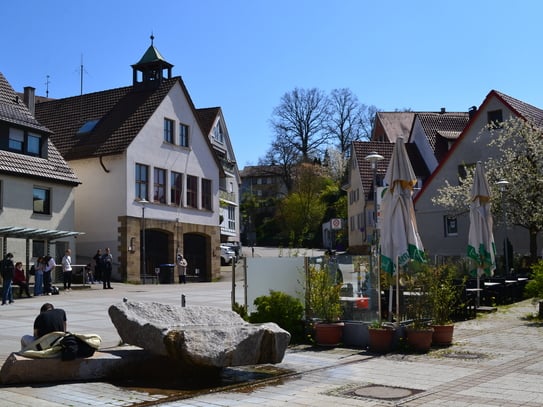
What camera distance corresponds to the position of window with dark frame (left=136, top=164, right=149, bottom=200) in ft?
125

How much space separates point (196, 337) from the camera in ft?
30.6

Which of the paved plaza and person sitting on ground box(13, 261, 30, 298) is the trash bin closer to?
person sitting on ground box(13, 261, 30, 298)

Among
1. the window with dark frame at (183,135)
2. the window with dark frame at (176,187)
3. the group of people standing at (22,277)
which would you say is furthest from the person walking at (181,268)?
the group of people standing at (22,277)

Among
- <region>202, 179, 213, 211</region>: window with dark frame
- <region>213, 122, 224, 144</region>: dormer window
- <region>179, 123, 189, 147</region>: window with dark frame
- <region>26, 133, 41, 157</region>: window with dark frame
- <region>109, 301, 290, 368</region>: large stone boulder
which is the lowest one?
<region>109, 301, 290, 368</region>: large stone boulder

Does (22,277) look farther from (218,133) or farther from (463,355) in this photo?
(218,133)

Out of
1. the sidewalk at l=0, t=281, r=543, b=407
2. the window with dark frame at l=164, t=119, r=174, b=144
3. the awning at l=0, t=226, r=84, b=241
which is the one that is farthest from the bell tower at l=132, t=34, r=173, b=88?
the sidewalk at l=0, t=281, r=543, b=407

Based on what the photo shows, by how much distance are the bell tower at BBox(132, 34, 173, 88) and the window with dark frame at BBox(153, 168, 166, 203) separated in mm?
5790

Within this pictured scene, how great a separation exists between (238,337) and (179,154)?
1286 inches

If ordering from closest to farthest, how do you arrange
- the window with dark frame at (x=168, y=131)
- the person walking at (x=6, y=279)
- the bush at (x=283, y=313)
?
the bush at (x=283, y=313)
the person walking at (x=6, y=279)
the window with dark frame at (x=168, y=131)

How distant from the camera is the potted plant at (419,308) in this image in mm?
12594

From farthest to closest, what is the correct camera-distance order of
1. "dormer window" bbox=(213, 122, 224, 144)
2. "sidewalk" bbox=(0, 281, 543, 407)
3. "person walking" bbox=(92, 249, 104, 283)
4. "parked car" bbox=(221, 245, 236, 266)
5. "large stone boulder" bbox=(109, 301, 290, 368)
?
1. "dormer window" bbox=(213, 122, 224, 144)
2. "parked car" bbox=(221, 245, 236, 266)
3. "person walking" bbox=(92, 249, 104, 283)
4. "large stone boulder" bbox=(109, 301, 290, 368)
5. "sidewalk" bbox=(0, 281, 543, 407)

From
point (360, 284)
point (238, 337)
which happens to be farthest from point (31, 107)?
point (238, 337)

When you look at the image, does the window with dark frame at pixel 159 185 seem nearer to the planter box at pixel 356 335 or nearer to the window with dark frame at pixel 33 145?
the window with dark frame at pixel 33 145

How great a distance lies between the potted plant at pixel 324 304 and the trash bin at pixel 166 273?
2501cm
